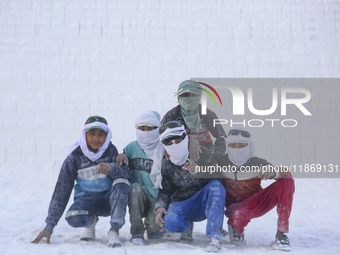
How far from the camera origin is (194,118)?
10.2 feet

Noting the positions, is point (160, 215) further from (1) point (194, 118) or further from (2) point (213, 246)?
(1) point (194, 118)

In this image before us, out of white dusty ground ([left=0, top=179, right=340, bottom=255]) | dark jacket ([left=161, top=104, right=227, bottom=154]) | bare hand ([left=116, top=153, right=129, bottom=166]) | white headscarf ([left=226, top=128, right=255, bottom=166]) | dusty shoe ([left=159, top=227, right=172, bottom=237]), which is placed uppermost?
dark jacket ([left=161, top=104, right=227, bottom=154])

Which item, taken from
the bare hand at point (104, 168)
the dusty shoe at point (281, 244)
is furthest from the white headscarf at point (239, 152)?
the bare hand at point (104, 168)

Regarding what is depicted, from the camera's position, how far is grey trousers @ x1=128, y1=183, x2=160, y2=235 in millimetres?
2568

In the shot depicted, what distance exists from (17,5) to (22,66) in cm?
112

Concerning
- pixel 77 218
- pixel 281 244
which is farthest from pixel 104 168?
pixel 281 244

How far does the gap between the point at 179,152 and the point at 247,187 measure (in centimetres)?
60

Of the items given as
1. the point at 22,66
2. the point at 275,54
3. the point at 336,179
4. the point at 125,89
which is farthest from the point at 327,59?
the point at 22,66

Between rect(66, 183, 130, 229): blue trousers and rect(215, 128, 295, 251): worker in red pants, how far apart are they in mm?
801

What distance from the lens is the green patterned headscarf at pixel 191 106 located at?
10.1 feet

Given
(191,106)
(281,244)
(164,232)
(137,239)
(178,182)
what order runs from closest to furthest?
(281,244) < (137,239) < (178,182) < (164,232) < (191,106)

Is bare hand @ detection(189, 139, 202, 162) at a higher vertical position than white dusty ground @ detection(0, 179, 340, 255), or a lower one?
higher

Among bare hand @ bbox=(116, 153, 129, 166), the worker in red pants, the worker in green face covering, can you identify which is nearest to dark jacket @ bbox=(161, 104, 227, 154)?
the worker in green face covering

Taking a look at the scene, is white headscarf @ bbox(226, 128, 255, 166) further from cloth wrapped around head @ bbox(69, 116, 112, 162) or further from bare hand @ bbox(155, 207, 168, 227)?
cloth wrapped around head @ bbox(69, 116, 112, 162)
